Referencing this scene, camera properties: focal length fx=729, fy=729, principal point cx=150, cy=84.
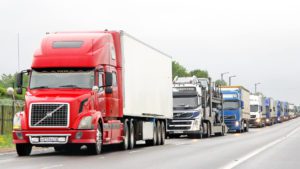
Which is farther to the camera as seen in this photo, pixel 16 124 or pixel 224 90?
pixel 224 90

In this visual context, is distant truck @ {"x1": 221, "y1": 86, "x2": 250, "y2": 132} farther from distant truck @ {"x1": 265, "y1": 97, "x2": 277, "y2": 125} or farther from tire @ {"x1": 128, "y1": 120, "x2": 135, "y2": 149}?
distant truck @ {"x1": 265, "y1": 97, "x2": 277, "y2": 125}

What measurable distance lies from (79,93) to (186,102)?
20.5 meters

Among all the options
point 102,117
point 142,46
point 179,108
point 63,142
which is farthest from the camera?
point 179,108

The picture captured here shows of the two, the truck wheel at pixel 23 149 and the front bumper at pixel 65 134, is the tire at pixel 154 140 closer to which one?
the truck wheel at pixel 23 149

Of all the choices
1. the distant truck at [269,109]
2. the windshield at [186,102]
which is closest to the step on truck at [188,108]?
the windshield at [186,102]

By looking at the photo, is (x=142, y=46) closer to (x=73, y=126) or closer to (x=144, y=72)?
(x=144, y=72)

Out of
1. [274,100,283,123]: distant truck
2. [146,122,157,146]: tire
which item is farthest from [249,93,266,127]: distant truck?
[146,122,157,146]: tire

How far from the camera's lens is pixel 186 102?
42.1m

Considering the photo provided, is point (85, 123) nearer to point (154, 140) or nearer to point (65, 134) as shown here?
point (65, 134)

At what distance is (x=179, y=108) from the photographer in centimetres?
4219

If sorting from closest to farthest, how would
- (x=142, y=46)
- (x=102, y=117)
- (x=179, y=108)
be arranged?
(x=102, y=117) → (x=142, y=46) → (x=179, y=108)

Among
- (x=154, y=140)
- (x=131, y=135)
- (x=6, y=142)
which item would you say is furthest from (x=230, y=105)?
(x=131, y=135)

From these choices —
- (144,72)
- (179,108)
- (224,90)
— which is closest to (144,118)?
(144,72)

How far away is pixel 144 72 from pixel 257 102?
5224 centimetres
